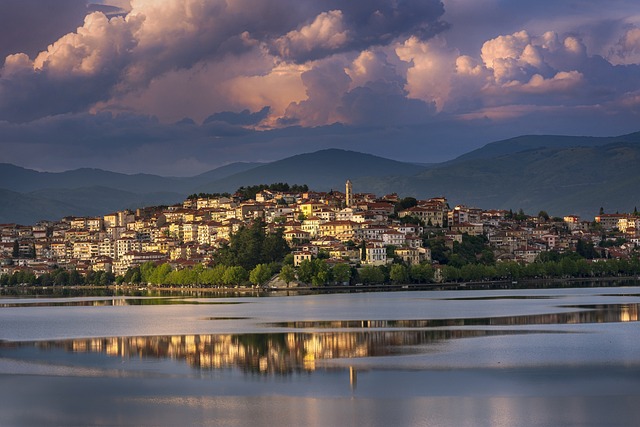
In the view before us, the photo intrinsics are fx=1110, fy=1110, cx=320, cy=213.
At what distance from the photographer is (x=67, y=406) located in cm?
2195

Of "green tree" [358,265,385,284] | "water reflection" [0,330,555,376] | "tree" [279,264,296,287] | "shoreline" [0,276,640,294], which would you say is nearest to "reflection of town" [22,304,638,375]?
"water reflection" [0,330,555,376]

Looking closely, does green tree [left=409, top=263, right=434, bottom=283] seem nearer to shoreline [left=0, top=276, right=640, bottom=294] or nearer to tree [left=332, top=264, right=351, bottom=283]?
shoreline [left=0, top=276, right=640, bottom=294]

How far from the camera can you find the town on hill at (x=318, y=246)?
9125cm

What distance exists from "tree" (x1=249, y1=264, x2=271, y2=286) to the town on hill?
133 mm

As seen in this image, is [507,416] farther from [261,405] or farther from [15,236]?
[15,236]

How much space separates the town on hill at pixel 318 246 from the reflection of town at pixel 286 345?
148 ft

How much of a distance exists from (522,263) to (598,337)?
67.6 meters

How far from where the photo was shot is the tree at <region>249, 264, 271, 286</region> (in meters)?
87.3

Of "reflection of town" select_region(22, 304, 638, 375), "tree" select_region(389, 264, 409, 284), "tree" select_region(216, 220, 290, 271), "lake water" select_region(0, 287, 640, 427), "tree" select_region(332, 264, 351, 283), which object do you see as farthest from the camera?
"tree" select_region(216, 220, 290, 271)

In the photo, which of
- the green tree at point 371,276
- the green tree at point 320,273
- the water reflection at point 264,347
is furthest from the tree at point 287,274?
the water reflection at point 264,347

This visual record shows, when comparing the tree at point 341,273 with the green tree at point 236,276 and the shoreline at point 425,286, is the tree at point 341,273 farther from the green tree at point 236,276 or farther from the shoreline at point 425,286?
the green tree at point 236,276

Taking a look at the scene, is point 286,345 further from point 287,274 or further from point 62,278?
point 62,278

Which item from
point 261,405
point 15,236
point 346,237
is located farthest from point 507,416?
point 15,236

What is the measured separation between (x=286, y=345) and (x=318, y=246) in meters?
63.3
